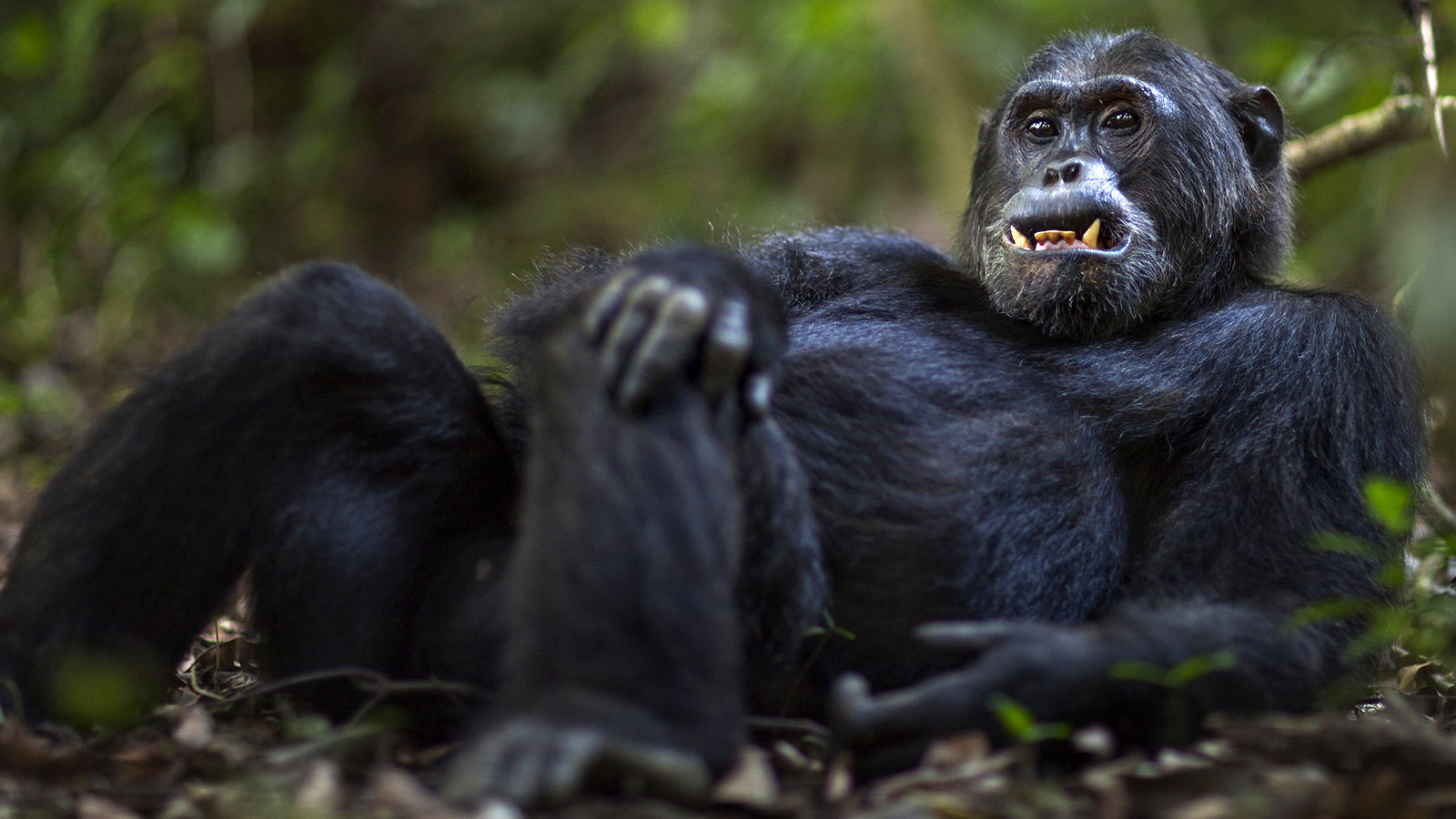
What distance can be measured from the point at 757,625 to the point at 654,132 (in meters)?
10.2

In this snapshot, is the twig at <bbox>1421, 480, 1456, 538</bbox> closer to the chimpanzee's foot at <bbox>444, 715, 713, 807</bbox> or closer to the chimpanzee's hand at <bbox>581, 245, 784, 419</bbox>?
the chimpanzee's hand at <bbox>581, 245, 784, 419</bbox>

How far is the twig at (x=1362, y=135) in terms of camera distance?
17.5 feet

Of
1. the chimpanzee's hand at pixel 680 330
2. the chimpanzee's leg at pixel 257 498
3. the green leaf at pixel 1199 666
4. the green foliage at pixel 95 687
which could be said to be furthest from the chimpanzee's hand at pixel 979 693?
the green foliage at pixel 95 687

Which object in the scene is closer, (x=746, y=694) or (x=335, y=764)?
(x=335, y=764)

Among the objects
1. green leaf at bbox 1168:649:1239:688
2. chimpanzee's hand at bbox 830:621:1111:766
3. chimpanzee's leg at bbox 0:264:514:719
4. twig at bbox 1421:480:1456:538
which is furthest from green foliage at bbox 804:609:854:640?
twig at bbox 1421:480:1456:538

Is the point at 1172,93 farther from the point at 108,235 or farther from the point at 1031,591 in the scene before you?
the point at 108,235

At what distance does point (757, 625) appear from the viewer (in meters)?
3.30

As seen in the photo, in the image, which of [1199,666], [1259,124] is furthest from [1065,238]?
[1199,666]

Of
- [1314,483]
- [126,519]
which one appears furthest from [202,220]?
[1314,483]

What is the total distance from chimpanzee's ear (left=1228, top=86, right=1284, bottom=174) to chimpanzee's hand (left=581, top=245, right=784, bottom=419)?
2580 mm

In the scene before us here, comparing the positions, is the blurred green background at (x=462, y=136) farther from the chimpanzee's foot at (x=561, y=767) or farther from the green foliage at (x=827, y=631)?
the chimpanzee's foot at (x=561, y=767)

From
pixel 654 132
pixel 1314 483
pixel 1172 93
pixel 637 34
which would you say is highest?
pixel 637 34

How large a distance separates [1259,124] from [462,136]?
9532 mm

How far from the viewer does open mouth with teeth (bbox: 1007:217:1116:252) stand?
13.8 feet
